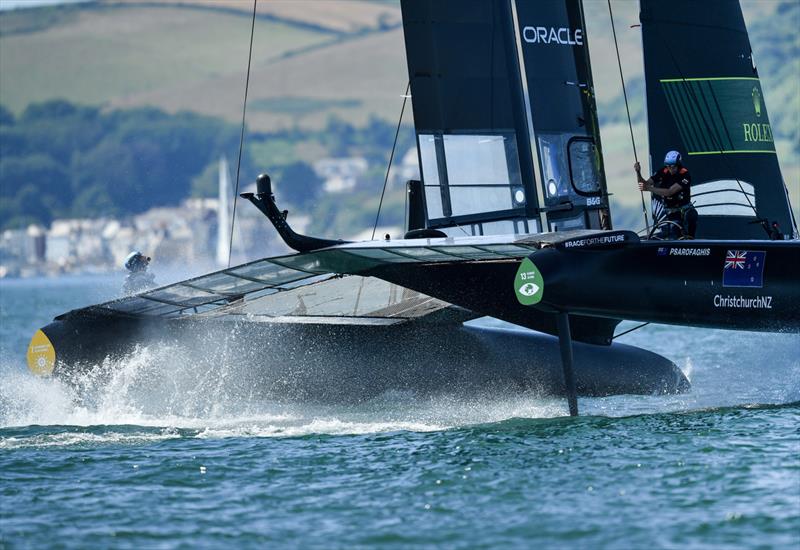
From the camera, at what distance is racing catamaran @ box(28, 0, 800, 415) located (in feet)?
33.9

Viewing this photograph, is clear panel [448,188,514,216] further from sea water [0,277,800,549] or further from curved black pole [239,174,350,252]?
curved black pole [239,174,350,252]

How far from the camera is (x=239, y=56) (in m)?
144

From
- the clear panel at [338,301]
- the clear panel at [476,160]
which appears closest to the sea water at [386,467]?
the clear panel at [338,301]

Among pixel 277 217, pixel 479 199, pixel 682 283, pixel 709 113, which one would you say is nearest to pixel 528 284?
pixel 682 283

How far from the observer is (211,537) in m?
6.39

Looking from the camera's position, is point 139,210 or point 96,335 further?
point 139,210

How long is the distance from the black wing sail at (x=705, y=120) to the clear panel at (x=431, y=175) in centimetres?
175

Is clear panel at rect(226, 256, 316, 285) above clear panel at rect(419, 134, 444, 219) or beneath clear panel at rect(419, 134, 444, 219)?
beneath

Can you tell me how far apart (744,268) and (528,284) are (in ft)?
4.52

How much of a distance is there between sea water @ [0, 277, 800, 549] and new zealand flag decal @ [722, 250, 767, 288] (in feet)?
2.97

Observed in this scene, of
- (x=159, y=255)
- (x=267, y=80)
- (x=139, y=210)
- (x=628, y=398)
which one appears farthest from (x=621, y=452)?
(x=267, y=80)

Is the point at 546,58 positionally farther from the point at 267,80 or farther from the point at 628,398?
the point at 267,80

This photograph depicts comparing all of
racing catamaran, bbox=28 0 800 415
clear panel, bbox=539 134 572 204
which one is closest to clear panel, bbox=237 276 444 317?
racing catamaran, bbox=28 0 800 415

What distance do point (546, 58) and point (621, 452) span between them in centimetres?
446
